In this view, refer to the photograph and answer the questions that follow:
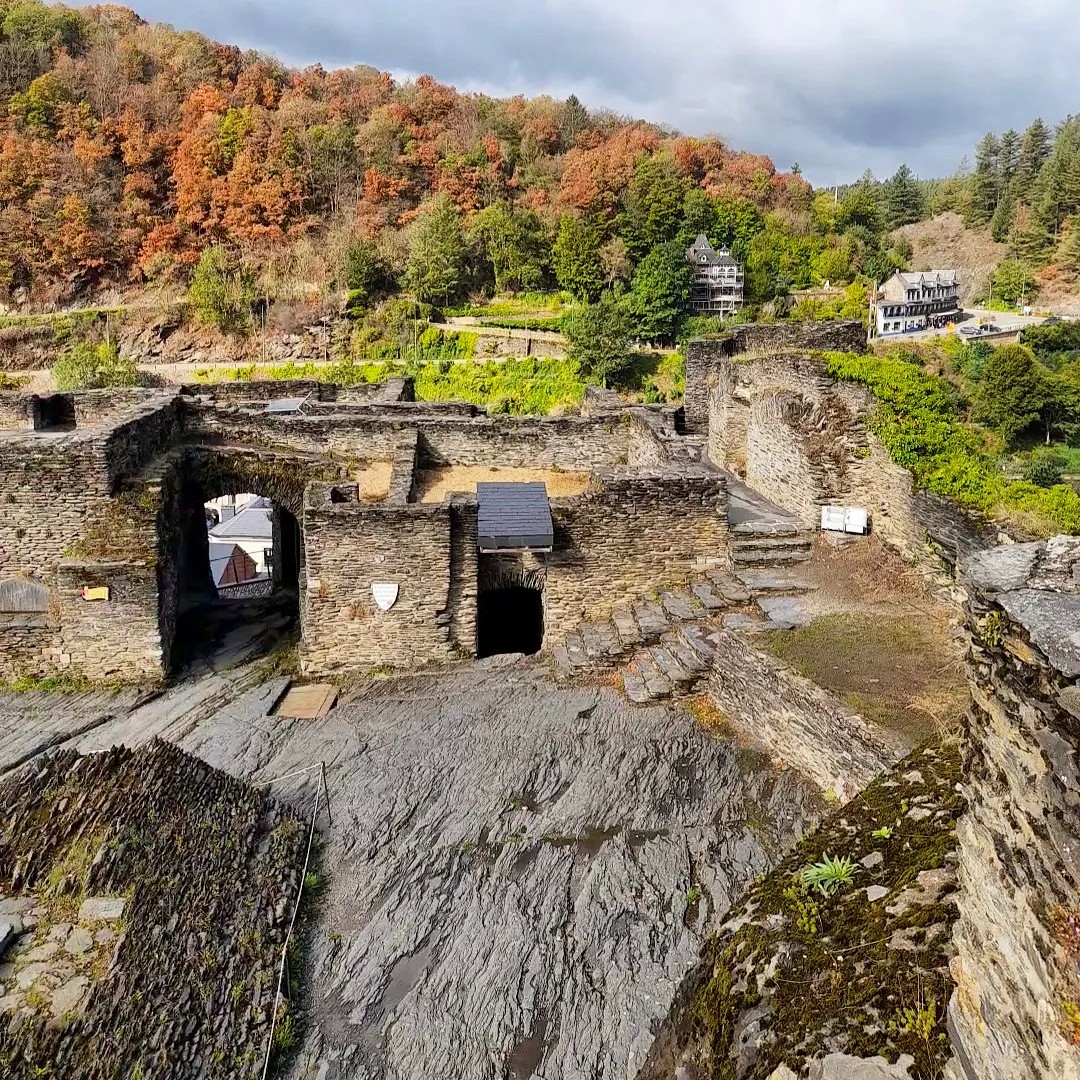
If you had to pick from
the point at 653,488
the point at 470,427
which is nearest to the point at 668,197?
the point at 470,427

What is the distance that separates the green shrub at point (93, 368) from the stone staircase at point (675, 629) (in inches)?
1064

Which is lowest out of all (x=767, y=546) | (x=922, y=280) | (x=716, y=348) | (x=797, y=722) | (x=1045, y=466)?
(x=797, y=722)

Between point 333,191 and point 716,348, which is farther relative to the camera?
point 333,191

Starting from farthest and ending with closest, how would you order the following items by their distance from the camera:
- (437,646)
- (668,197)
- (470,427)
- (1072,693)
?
1. (668,197)
2. (470,427)
3. (437,646)
4. (1072,693)

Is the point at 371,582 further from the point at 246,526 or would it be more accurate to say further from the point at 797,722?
the point at 246,526

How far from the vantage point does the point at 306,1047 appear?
5.48 metres

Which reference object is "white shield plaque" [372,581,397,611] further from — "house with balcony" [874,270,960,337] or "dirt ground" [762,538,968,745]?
"house with balcony" [874,270,960,337]

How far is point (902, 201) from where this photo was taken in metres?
80.6

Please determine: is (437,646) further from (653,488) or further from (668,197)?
(668,197)

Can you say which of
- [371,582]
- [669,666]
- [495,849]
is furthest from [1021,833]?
[371,582]

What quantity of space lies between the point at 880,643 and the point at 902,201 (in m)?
87.2

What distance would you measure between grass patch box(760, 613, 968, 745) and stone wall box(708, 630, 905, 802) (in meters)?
0.16

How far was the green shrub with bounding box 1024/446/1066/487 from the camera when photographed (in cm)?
2291

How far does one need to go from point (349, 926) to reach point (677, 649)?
201 inches
